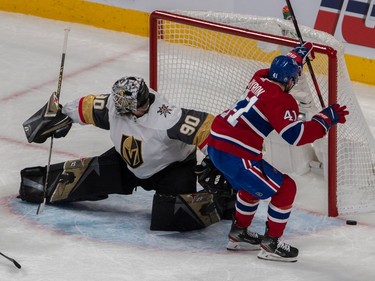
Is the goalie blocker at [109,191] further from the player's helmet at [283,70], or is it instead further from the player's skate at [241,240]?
the player's helmet at [283,70]

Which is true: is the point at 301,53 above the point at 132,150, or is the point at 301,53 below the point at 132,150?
above

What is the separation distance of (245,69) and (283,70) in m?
1.07

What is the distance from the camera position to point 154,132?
5172mm

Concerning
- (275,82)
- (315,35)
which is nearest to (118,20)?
(315,35)

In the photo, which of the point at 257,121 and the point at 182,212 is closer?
the point at 257,121

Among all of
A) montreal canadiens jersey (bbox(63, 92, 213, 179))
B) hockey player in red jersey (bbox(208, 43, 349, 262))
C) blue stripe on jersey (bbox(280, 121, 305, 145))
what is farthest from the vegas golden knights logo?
blue stripe on jersey (bbox(280, 121, 305, 145))

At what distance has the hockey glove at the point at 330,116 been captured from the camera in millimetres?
4762

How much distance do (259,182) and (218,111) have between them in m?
1.21

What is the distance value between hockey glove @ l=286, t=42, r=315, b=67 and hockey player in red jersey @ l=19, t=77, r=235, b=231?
1.63 ft

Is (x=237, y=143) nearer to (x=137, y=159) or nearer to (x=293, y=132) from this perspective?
(x=293, y=132)

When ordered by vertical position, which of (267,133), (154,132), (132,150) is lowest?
(132,150)

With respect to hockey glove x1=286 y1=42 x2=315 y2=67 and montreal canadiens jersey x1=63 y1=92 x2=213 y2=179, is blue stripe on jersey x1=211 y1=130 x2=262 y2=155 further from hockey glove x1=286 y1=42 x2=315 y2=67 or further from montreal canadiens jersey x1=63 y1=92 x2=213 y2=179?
hockey glove x1=286 y1=42 x2=315 y2=67

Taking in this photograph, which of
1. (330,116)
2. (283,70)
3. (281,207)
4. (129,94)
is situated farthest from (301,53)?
(129,94)

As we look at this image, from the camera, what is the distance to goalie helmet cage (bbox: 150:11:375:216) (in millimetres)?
5367
